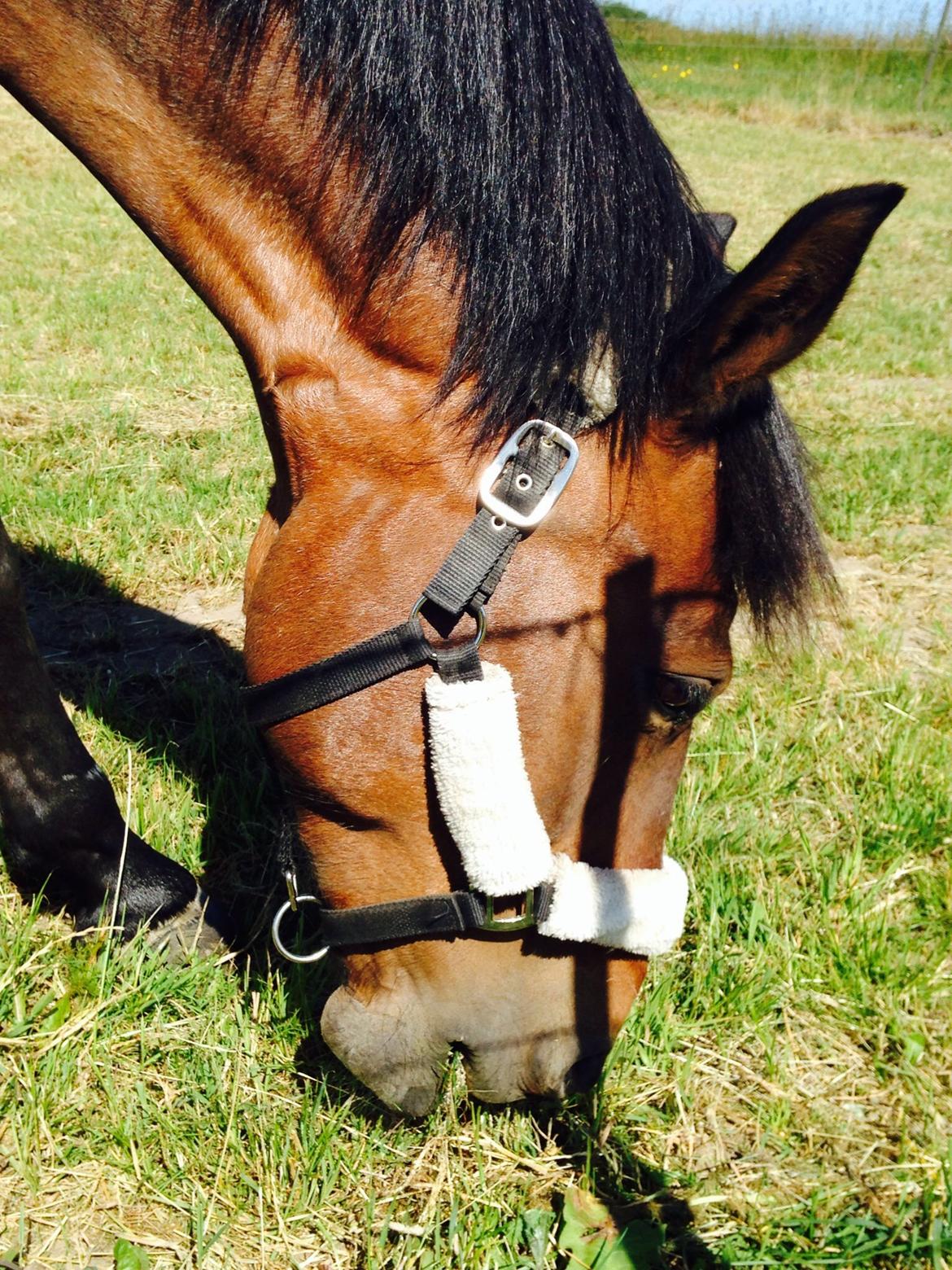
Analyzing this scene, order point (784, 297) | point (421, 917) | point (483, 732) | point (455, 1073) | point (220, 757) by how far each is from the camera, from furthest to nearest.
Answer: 1. point (220, 757)
2. point (455, 1073)
3. point (421, 917)
4. point (483, 732)
5. point (784, 297)

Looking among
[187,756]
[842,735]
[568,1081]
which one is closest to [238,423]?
[187,756]

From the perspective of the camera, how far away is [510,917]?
4.90 ft

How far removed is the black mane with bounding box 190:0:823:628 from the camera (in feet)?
4.53

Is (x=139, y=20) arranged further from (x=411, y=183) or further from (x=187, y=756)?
(x=187, y=756)

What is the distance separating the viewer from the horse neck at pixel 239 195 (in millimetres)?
1442

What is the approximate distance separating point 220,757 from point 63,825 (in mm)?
595

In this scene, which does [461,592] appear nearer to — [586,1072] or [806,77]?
[586,1072]

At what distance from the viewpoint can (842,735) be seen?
2848 mm

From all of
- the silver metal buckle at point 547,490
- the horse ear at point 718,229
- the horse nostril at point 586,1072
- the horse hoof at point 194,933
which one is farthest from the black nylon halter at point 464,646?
the horse hoof at point 194,933

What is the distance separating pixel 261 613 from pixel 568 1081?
86 centimetres

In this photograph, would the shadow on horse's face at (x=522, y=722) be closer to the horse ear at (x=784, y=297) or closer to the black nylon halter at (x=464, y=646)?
the black nylon halter at (x=464, y=646)

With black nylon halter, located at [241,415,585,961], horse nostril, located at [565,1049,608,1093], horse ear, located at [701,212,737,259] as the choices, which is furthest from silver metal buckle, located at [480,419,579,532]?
horse nostril, located at [565,1049,608,1093]

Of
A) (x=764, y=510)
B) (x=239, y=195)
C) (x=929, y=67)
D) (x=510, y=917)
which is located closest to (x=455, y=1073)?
(x=510, y=917)

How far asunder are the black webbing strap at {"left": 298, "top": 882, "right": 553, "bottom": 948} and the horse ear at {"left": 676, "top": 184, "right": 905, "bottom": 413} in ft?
2.48
